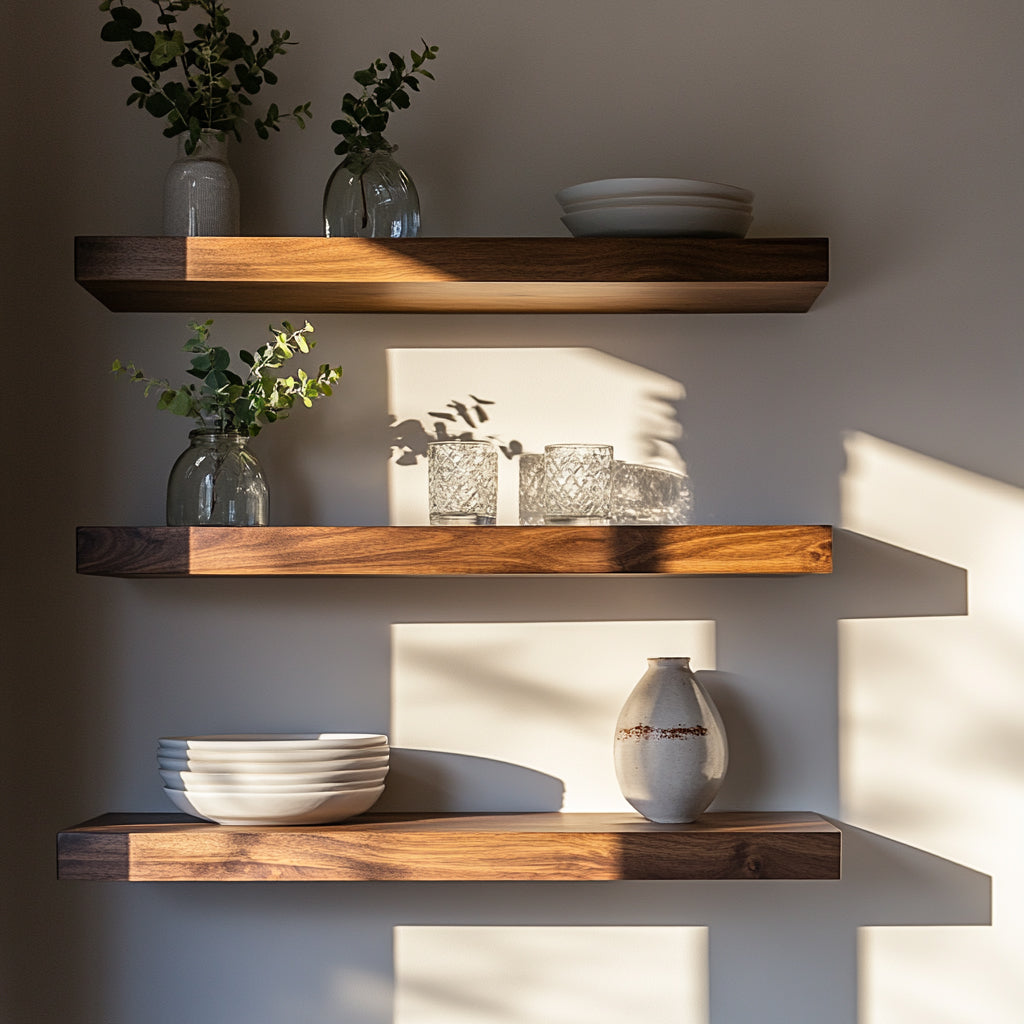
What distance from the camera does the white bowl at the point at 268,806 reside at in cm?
149

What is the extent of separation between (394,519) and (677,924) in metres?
0.68

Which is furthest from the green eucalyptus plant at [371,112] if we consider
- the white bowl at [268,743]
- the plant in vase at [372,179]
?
the white bowl at [268,743]

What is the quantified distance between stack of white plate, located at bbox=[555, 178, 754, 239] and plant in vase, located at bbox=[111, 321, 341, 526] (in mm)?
395

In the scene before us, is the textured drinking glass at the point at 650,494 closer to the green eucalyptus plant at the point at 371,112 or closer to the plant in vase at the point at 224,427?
the plant in vase at the point at 224,427

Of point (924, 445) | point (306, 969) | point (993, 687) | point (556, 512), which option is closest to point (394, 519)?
point (556, 512)

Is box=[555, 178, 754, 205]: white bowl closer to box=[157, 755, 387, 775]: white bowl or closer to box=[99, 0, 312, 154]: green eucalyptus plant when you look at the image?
box=[99, 0, 312, 154]: green eucalyptus plant

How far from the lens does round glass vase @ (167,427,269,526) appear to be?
1.57 metres

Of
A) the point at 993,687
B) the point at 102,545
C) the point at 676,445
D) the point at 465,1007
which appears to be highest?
the point at 676,445

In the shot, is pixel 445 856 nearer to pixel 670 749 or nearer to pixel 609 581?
pixel 670 749

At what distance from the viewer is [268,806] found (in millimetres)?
1489

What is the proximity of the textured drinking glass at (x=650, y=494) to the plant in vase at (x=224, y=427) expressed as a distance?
420mm

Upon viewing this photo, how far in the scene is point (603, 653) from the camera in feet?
5.53

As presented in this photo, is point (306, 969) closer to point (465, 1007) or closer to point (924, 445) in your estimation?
point (465, 1007)

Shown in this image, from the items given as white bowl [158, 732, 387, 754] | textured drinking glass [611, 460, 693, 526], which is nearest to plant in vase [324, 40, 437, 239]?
textured drinking glass [611, 460, 693, 526]
